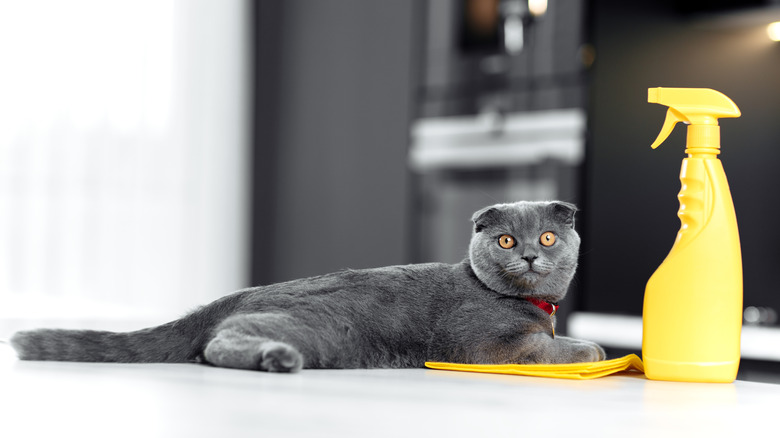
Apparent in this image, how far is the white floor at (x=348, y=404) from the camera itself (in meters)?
0.59

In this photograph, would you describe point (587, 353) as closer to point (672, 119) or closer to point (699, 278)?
point (699, 278)

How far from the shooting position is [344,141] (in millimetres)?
3387

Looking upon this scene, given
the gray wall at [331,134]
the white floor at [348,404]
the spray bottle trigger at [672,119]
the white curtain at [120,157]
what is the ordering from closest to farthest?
the white floor at [348,404] < the spray bottle trigger at [672,119] < the white curtain at [120,157] < the gray wall at [331,134]

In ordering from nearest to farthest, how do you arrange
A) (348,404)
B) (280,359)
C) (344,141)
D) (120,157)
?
(348,404), (280,359), (120,157), (344,141)

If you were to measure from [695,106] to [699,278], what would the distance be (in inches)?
7.8

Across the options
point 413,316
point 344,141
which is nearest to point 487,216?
point 413,316

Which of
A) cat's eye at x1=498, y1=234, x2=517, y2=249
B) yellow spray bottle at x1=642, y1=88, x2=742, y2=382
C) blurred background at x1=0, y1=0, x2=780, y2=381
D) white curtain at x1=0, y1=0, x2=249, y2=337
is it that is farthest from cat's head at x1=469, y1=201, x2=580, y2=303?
white curtain at x1=0, y1=0, x2=249, y2=337

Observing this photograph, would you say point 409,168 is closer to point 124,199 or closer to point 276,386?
point 124,199

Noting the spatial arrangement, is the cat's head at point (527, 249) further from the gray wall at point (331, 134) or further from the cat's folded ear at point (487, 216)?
the gray wall at point (331, 134)

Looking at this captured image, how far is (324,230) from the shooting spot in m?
3.43

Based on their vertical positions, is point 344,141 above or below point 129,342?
above

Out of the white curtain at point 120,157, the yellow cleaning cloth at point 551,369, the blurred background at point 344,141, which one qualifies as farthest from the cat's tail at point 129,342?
the white curtain at point 120,157

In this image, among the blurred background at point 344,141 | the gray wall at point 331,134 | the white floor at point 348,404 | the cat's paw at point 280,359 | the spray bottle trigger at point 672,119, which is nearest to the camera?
the white floor at point 348,404

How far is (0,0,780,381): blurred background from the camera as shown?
2.40m
